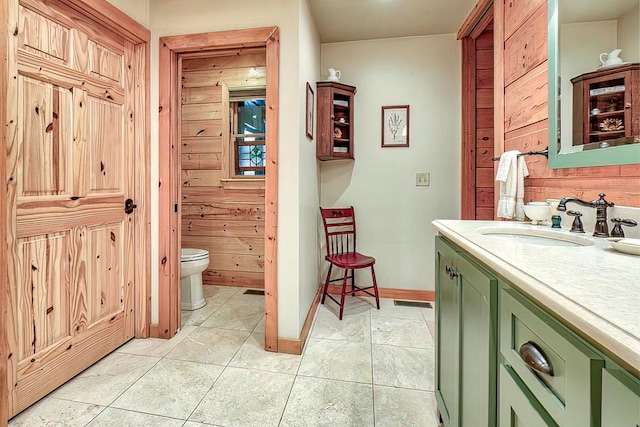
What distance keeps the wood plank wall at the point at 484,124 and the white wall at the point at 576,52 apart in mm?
1357

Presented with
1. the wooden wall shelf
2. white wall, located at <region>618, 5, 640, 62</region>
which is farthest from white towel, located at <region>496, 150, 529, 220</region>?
the wooden wall shelf

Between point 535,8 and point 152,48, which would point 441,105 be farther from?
point 152,48

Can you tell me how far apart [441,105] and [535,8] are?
1.25 metres

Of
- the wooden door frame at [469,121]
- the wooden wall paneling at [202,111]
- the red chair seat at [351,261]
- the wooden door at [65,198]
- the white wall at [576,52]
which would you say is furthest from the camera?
the wooden wall paneling at [202,111]

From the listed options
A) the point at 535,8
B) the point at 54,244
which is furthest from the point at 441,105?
the point at 54,244

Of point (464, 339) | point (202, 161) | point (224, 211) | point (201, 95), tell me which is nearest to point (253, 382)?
point (464, 339)

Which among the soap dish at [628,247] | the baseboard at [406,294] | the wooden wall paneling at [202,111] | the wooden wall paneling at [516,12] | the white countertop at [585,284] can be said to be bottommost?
the baseboard at [406,294]

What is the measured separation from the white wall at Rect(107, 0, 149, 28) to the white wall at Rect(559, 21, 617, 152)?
7.79 ft

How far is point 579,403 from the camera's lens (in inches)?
17.4

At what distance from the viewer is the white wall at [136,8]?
1844mm

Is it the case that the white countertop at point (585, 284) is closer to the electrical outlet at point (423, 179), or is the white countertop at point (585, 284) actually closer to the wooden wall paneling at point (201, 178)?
the electrical outlet at point (423, 179)

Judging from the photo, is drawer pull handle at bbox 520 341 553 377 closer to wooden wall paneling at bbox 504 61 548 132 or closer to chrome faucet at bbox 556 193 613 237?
chrome faucet at bbox 556 193 613 237

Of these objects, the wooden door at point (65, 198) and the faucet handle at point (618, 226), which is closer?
the faucet handle at point (618, 226)

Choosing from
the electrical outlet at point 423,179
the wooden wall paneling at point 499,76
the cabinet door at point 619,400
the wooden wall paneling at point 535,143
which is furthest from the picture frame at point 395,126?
the cabinet door at point 619,400
